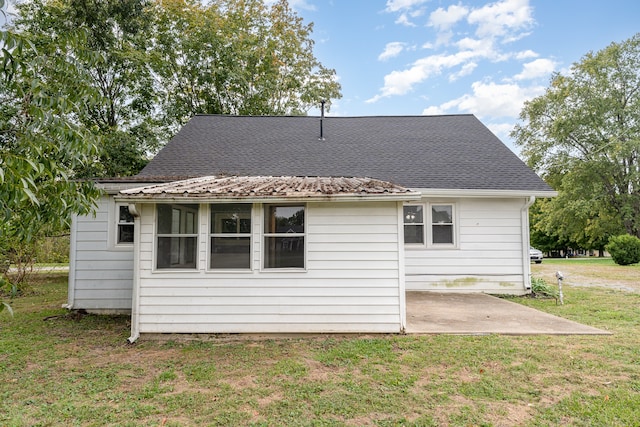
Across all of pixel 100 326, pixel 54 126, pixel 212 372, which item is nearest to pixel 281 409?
pixel 212 372

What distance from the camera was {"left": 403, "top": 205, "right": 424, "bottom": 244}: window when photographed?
934 cm

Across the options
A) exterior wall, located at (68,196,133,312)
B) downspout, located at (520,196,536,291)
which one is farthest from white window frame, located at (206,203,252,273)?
downspout, located at (520,196,536,291)

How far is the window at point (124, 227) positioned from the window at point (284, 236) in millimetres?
3651

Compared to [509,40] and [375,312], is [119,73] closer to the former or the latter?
[375,312]

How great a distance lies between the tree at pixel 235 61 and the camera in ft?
59.9

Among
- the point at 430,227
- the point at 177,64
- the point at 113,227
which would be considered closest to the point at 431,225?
the point at 430,227

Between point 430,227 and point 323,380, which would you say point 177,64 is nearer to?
Result: point 430,227

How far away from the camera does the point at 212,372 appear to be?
4.23 meters

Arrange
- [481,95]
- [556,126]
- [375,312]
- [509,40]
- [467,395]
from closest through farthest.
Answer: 1. [467,395]
2. [375,312]
3. [509,40]
4. [481,95]
5. [556,126]

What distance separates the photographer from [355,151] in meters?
10.9

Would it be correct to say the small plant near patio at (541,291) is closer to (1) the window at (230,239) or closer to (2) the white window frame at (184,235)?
(1) the window at (230,239)

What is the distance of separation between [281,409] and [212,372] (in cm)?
132

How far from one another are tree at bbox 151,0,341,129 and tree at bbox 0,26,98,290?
14647 mm

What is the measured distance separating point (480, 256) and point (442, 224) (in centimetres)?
131
